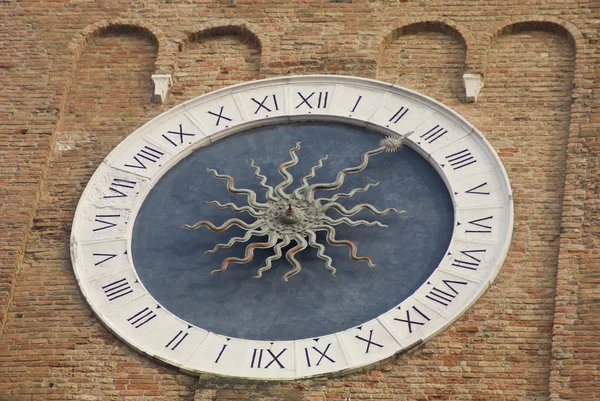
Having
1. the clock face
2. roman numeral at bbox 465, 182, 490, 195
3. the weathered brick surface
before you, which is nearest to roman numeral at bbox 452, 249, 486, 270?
the clock face

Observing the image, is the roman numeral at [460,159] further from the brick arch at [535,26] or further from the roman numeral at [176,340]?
the roman numeral at [176,340]

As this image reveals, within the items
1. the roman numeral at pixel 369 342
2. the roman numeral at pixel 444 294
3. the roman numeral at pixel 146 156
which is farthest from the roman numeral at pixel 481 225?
the roman numeral at pixel 146 156

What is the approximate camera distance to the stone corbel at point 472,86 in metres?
24.2

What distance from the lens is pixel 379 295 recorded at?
73.9 ft

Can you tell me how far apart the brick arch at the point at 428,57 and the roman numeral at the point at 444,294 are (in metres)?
2.64

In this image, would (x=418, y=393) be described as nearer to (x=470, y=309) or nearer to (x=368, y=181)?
(x=470, y=309)

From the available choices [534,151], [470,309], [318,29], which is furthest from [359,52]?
[470,309]

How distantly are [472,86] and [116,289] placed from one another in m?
4.52

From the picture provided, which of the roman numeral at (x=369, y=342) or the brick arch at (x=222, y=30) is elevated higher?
the brick arch at (x=222, y=30)

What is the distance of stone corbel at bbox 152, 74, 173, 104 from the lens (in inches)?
970

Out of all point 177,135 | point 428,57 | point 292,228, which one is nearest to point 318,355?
point 292,228

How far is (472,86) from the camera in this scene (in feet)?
79.5

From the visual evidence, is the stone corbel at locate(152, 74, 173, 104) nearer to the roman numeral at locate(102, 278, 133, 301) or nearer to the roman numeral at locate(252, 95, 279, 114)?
the roman numeral at locate(252, 95, 279, 114)

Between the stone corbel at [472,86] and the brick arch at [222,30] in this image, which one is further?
the brick arch at [222,30]
